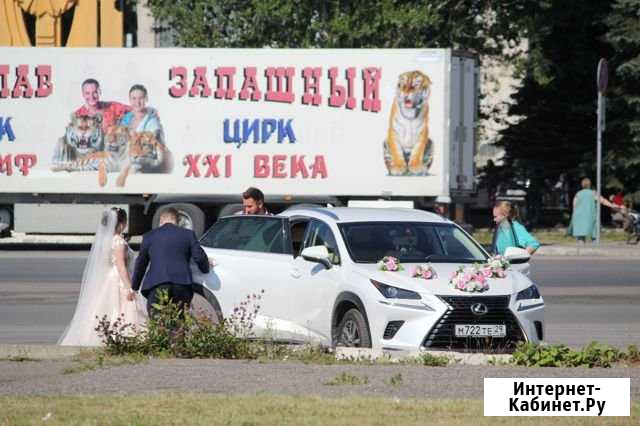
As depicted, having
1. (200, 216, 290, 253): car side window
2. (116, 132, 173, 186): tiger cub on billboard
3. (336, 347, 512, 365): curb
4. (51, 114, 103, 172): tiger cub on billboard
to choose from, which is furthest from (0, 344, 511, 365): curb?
(51, 114, 103, 172): tiger cub on billboard

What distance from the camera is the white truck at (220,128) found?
105ft

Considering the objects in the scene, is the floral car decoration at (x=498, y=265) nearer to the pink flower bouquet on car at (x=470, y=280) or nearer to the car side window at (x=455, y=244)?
the pink flower bouquet on car at (x=470, y=280)

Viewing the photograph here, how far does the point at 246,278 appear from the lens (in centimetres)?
1519

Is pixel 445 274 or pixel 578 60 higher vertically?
pixel 578 60

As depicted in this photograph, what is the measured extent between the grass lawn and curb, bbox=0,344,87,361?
105 inches

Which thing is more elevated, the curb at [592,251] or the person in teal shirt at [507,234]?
the person in teal shirt at [507,234]

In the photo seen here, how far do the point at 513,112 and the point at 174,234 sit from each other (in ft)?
121

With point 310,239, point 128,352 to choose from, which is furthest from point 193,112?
point 128,352

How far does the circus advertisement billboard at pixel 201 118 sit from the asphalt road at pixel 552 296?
2194 millimetres

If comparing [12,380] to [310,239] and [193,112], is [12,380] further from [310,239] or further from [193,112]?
[193,112]

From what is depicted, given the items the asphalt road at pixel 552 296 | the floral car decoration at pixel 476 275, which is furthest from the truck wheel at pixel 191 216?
the floral car decoration at pixel 476 275

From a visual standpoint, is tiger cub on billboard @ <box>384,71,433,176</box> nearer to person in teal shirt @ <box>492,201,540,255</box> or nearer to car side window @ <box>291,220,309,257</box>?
person in teal shirt @ <box>492,201,540,255</box>

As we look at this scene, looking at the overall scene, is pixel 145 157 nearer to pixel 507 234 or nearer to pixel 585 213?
pixel 585 213

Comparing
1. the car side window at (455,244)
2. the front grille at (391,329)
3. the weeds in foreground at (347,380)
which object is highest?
the car side window at (455,244)
